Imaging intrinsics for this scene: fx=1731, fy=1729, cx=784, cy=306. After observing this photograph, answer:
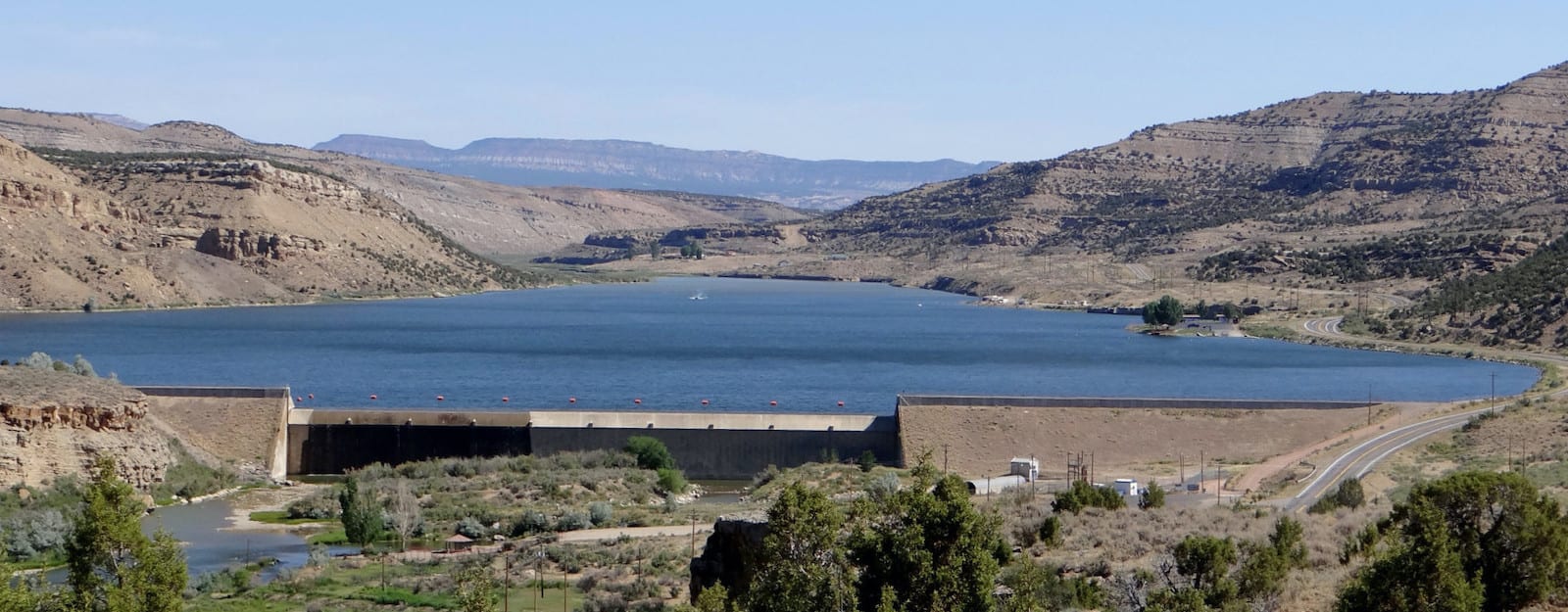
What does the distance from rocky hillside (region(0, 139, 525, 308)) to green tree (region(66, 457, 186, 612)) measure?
95945 mm

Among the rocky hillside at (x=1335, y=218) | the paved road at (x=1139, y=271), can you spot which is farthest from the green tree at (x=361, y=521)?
the paved road at (x=1139, y=271)

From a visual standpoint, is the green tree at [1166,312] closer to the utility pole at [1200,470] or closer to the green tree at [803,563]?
the utility pole at [1200,470]

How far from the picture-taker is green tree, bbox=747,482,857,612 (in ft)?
56.6

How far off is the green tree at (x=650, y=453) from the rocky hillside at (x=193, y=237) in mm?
76060

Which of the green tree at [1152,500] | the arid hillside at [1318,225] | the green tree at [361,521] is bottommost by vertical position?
the green tree at [361,521]

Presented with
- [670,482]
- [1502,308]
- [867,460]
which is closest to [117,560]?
[670,482]

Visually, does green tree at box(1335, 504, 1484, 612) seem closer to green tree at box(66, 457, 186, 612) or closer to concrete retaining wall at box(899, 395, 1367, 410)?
green tree at box(66, 457, 186, 612)

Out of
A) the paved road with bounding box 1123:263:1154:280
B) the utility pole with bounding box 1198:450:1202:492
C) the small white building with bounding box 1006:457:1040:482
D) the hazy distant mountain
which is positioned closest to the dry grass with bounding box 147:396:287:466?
the small white building with bounding box 1006:457:1040:482

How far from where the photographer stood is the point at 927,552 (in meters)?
17.9

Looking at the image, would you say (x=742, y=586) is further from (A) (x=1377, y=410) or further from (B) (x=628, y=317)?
(B) (x=628, y=317)

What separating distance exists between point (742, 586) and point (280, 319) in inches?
3691

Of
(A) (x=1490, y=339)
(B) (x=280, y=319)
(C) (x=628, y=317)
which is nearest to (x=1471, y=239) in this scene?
(A) (x=1490, y=339)

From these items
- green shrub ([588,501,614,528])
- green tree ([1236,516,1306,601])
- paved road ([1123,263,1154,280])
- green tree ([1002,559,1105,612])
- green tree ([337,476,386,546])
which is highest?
paved road ([1123,263,1154,280])

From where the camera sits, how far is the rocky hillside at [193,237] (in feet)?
381
